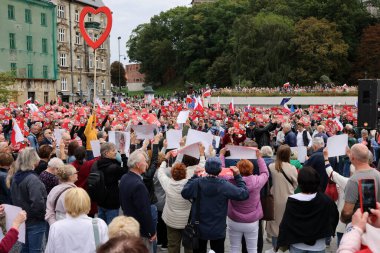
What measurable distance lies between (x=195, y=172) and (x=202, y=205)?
60 cm

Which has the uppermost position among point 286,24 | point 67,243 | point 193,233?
point 286,24

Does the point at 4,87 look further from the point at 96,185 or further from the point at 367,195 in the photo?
the point at 367,195

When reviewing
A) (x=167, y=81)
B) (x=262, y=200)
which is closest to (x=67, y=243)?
(x=262, y=200)

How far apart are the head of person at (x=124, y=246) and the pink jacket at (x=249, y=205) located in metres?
3.92

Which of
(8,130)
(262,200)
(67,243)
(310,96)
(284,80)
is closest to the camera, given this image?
(67,243)

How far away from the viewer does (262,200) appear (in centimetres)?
715

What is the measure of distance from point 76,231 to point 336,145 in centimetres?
457

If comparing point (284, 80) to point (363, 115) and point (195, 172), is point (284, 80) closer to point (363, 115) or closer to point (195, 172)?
point (363, 115)

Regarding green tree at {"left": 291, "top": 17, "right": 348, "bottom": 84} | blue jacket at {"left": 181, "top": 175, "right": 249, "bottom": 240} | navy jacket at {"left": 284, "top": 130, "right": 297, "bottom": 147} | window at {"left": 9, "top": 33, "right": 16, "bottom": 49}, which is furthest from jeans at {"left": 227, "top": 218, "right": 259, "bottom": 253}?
green tree at {"left": 291, "top": 17, "right": 348, "bottom": 84}

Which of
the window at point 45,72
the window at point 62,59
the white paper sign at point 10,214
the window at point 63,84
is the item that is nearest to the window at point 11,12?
the window at point 45,72

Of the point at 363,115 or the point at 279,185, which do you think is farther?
the point at 363,115

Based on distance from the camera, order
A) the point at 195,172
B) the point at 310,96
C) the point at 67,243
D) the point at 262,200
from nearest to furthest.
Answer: the point at 67,243 < the point at 195,172 < the point at 262,200 < the point at 310,96

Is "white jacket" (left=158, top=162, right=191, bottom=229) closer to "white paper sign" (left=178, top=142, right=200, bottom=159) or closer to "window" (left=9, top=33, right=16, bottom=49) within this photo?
"white paper sign" (left=178, top=142, right=200, bottom=159)

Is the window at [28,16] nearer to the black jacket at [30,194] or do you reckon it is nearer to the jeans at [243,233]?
A: the black jacket at [30,194]
